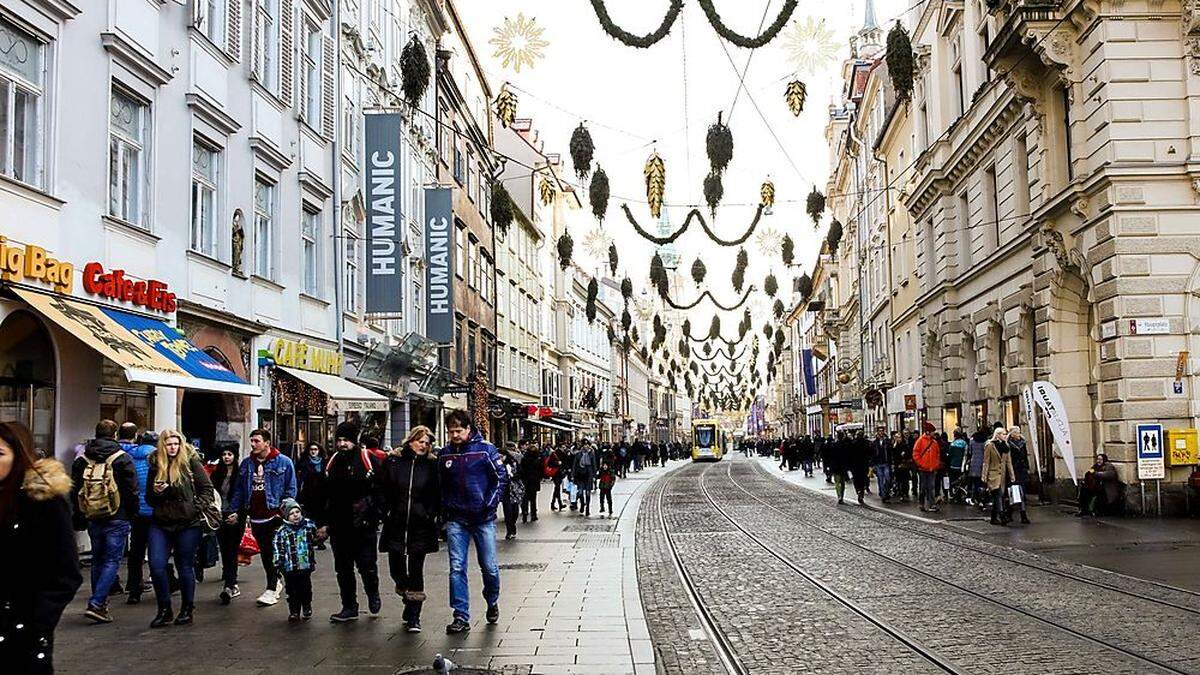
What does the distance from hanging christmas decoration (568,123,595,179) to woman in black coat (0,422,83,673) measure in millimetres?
13940

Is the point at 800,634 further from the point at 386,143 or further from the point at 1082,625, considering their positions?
the point at 386,143

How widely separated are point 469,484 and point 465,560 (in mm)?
645

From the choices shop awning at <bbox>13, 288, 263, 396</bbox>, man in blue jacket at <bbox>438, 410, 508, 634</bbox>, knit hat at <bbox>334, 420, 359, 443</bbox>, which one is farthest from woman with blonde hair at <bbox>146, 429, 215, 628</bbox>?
shop awning at <bbox>13, 288, 263, 396</bbox>

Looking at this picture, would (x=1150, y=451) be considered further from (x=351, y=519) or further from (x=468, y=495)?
(x=351, y=519)

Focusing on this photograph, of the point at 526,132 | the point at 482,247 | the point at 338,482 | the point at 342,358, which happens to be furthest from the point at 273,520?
the point at 526,132

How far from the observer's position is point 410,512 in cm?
1023

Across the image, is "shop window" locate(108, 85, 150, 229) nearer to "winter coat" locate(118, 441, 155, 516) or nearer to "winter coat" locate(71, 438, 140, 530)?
"winter coat" locate(118, 441, 155, 516)

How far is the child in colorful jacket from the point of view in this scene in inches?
419

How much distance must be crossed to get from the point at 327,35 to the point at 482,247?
2249 centimetres

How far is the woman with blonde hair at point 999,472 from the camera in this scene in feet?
69.1

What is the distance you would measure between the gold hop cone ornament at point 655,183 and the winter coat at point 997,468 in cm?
747

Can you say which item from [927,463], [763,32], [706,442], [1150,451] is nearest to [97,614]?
[763,32]

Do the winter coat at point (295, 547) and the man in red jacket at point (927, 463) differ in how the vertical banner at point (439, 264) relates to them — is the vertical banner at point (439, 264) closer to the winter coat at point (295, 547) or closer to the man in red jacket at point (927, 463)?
the man in red jacket at point (927, 463)

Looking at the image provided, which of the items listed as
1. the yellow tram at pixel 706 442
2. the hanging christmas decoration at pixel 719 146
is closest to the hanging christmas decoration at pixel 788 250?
the hanging christmas decoration at pixel 719 146
